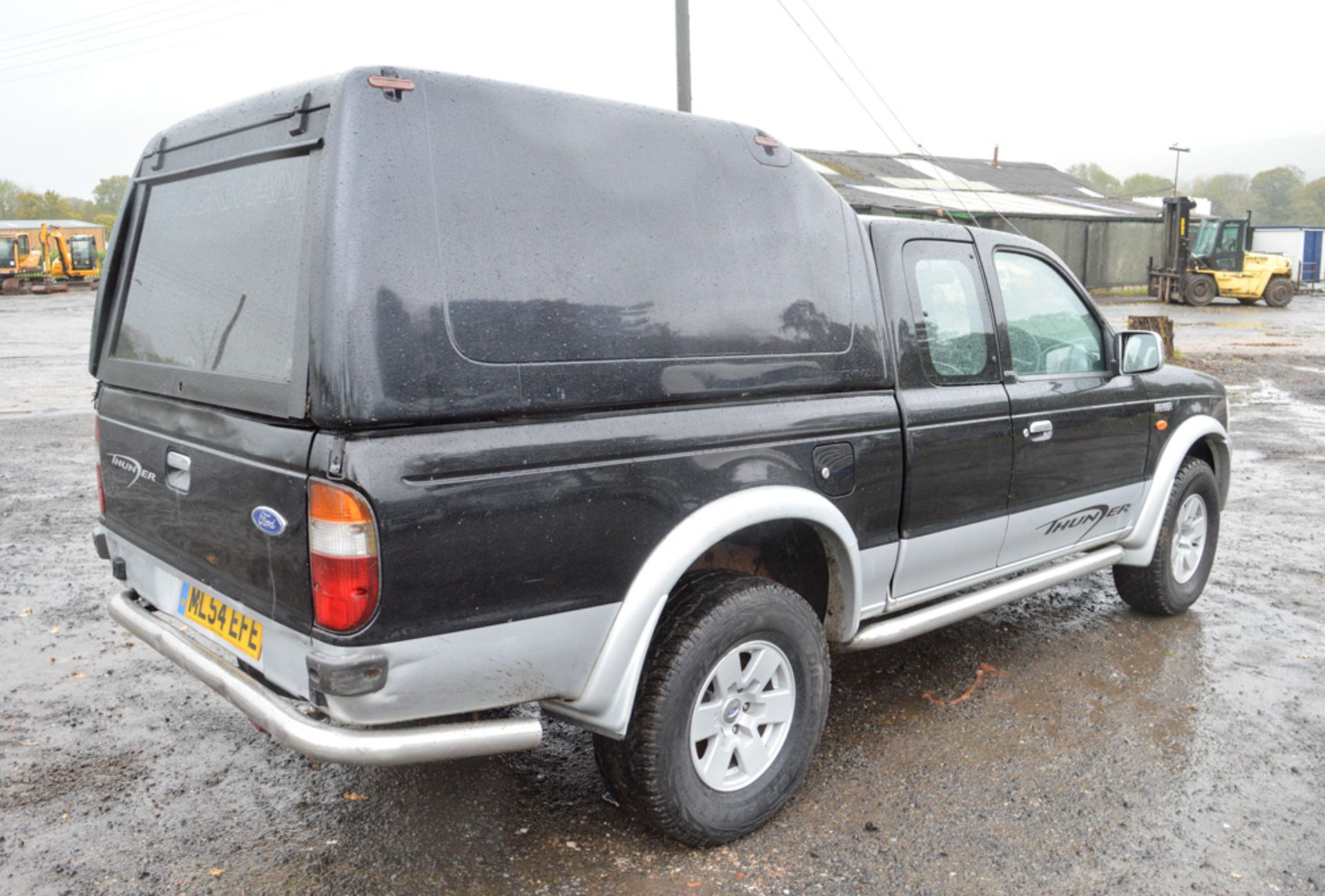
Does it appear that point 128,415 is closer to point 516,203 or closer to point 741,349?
point 516,203

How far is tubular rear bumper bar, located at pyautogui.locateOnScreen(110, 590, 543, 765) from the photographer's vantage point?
2459mm

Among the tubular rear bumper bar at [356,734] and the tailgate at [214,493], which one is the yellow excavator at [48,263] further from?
the tubular rear bumper bar at [356,734]

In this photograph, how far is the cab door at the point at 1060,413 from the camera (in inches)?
165

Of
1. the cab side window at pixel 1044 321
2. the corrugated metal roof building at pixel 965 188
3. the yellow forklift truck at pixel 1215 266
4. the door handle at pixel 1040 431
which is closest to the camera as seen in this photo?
the door handle at pixel 1040 431

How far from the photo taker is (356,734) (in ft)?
8.18

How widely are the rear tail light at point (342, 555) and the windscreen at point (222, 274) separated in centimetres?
37

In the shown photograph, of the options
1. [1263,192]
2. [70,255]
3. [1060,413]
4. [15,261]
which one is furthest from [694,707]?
[1263,192]

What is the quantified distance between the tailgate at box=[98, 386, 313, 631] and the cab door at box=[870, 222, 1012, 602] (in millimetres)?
2119

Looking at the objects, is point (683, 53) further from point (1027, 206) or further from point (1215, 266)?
point (1027, 206)

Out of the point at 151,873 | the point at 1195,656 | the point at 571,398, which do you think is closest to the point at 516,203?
the point at 571,398

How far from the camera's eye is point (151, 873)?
2.96 m

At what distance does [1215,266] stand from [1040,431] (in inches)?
1293

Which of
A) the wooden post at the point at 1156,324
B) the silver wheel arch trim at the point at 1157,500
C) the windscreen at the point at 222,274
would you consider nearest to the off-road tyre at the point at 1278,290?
the wooden post at the point at 1156,324

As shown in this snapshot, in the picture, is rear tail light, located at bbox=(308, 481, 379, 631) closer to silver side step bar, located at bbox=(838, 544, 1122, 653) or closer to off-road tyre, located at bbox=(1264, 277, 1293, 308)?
silver side step bar, located at bbox=(838, 544, 1122, 653)
